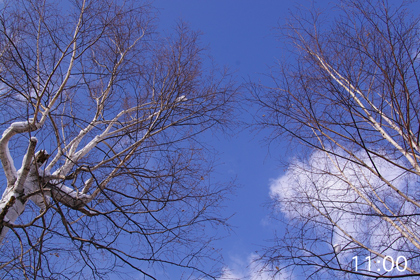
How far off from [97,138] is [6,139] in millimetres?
1195

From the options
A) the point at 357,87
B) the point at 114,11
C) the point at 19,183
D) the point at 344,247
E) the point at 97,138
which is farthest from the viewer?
the point at 97,138

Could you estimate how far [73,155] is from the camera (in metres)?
3.80

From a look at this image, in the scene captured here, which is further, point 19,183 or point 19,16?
point 19,16

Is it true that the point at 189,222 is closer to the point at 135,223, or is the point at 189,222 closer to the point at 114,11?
the point at 135,223

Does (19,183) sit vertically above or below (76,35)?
below

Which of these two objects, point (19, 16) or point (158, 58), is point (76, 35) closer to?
point (19, 16)

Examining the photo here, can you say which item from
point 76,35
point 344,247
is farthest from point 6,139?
point 344,247

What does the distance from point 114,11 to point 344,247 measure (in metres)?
3.91

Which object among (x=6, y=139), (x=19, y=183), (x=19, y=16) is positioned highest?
(x=19, y=16)

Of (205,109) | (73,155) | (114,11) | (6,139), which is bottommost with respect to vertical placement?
(6,139)

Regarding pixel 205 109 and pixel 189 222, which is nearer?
pixel 189 222

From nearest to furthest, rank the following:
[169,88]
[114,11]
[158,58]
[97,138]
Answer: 1. [169,88]
2. [114,11]
3. [97,138]
4. [158,58]

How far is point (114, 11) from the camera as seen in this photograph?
3.78 m

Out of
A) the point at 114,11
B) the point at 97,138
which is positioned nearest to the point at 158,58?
the point at 114,11
